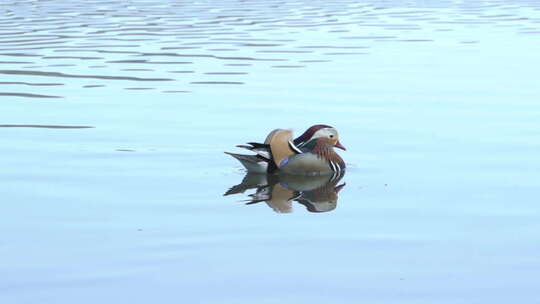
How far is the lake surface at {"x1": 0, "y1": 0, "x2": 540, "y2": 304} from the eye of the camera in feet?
30.6

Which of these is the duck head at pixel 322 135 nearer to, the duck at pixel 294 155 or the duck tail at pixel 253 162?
the duck at pixel 294 155

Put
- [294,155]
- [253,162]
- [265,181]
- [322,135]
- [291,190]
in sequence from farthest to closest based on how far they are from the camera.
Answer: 1. [322,135]
2. [294,155]
3. [253,162]
4. [265,181]
5. [291,190]

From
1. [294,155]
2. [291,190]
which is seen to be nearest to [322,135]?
[294,155]

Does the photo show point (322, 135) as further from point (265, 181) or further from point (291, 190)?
point (291, 190)

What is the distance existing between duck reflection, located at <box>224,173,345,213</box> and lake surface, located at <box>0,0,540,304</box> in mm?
60

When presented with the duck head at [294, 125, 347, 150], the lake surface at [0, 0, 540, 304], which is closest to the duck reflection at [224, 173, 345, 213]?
the lake surface at [0, 0, 540, 304]

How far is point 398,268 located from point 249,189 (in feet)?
12.4

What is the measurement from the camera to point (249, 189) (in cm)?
1315

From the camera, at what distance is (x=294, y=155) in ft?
45.6

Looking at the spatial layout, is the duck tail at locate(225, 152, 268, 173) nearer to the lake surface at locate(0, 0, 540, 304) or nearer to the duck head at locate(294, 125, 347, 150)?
the lake surface at locate(0, 0, 540, 304)

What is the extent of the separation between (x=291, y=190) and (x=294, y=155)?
798 mm

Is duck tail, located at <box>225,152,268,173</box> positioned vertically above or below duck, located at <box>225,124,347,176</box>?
below

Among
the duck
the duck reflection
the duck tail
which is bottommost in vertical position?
the duck reflection

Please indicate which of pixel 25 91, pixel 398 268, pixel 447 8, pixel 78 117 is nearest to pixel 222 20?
pixel 447 8
